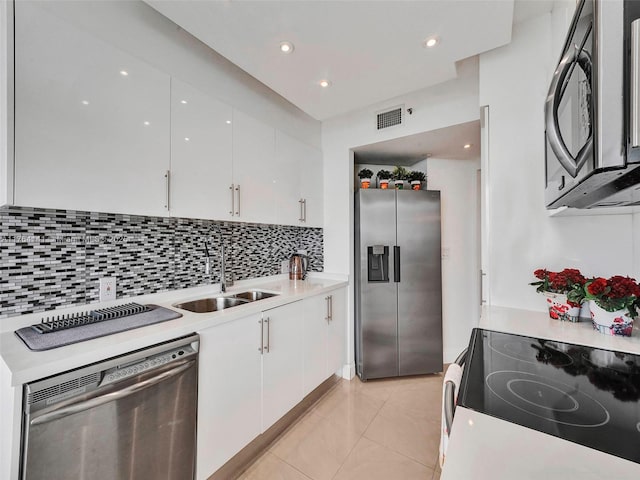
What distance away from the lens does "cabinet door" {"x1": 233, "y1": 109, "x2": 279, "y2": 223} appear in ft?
6.26

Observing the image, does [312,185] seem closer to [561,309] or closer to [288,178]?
[288,178]

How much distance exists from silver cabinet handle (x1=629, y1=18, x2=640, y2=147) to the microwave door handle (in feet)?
0.29

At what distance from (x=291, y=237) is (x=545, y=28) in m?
2.39

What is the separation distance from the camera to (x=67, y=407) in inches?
36.5

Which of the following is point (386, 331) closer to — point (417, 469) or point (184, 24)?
point (417, 469)

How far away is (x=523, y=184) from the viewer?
1.59 meters

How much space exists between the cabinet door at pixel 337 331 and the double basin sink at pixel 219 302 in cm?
65

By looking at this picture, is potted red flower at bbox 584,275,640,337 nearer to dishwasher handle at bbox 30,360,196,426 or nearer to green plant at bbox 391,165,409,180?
dishwasher handle at bbox 30,360,196,426

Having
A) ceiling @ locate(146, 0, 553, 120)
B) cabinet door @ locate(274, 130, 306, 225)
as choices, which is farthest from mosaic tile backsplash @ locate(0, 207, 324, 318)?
ceiling @ locate(146, 0, 553, 120)

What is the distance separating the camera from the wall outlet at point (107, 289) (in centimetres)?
148

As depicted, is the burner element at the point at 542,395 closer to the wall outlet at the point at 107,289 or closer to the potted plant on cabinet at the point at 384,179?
the wall outlet at the point at 107,289

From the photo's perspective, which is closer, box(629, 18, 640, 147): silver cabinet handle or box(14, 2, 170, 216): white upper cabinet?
box(629, 18, 640, 147): silver cabinet handle

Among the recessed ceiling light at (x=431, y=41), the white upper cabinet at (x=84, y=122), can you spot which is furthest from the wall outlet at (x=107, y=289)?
the recessed ceiling light at (x=431, y=41)

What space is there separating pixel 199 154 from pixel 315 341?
5.25 feet
